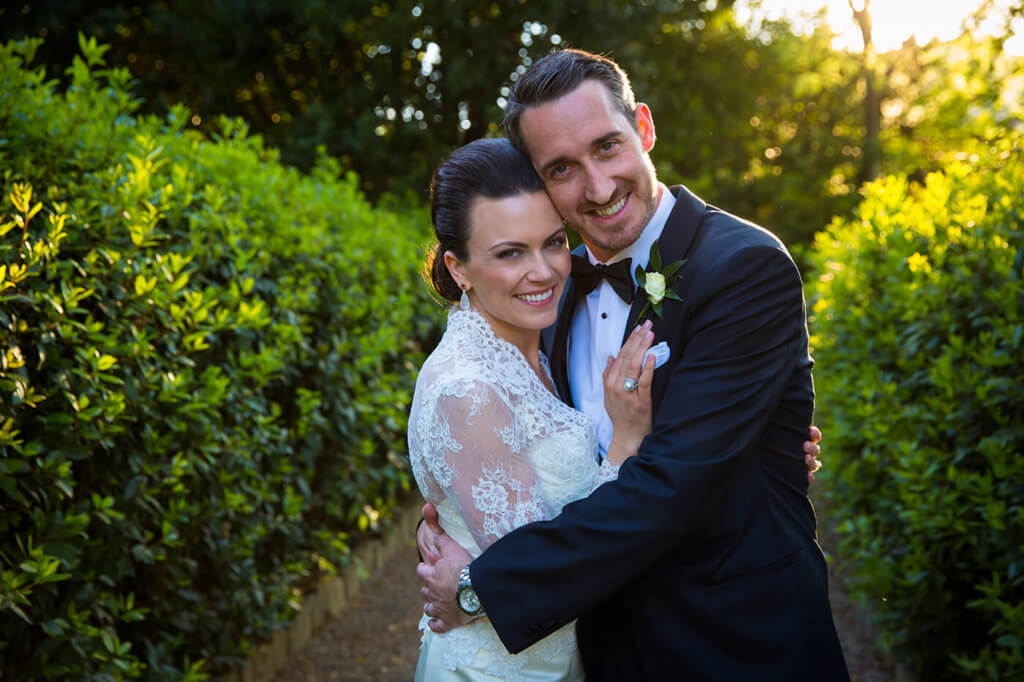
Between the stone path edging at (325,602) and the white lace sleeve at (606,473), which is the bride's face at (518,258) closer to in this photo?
the white lace sleeve at (606,473)

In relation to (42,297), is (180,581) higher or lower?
lower

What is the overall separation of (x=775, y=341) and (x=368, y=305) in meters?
4.18

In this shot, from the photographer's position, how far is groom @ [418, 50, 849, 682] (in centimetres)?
217

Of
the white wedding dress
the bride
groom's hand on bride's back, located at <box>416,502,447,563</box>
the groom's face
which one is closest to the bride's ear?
the bride

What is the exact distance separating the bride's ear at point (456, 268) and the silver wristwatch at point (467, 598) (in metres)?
0.88

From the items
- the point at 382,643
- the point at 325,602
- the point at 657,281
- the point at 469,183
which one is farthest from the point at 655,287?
the point at 325,602

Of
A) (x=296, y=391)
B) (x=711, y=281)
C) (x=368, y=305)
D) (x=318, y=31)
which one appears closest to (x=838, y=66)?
(x=318, y=31)

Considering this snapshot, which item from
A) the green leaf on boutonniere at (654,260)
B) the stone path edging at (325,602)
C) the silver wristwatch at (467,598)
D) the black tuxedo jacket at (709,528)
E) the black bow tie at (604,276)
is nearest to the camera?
the black tuxedo jacket at (709,528)

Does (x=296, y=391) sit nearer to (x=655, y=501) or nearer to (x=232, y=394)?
(x=232, y=394)

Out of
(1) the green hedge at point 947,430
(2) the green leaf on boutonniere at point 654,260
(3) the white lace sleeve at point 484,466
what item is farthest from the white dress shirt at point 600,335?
(1) the green hedge at point 947,430

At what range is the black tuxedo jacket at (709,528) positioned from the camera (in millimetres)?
2164

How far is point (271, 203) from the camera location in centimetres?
481

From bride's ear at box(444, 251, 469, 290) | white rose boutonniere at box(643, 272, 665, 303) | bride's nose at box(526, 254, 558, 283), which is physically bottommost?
white rose boutonniere at box(643, 272, 665, 303)

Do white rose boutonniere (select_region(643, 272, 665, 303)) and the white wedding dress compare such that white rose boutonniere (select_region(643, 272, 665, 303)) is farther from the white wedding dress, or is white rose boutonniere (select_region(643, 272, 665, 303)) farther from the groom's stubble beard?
the white wedding dress
